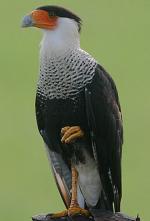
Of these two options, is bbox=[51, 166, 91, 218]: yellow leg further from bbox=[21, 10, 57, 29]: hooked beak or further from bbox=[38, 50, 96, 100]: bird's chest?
bbox=[21, 10, 57, 29]: hooked beak

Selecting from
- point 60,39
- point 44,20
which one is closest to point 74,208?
point 60,39

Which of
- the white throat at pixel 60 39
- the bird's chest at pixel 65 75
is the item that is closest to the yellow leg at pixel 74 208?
the bird's chest at pixel 65 75

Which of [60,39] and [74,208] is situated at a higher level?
[60,39]

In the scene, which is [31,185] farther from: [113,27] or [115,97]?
[113,27]

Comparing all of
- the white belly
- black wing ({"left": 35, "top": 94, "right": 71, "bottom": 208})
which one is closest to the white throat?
black wing ({"left": 35, "top": 94, "right": 71, "bottom": 208})

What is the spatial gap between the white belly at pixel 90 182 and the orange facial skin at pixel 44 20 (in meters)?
0.86

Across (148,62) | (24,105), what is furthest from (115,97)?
(148,62)

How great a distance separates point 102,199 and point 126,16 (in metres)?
9.40

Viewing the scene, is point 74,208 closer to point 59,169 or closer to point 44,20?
point 59,169

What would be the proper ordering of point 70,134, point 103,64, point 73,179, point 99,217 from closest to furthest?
point 99,217
point 70,134
point 73,179
point 103,64

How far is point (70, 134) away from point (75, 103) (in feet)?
0.66

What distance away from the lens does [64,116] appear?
7395 mm

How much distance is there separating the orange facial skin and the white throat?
3 centimetres

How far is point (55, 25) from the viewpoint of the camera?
7.36m
